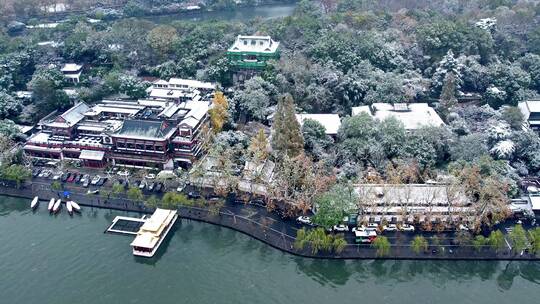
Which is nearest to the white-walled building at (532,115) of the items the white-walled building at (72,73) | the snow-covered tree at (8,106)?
the white-walled building at (72,73)

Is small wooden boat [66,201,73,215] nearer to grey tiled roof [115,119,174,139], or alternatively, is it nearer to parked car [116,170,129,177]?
parked car [116,170,129,177]

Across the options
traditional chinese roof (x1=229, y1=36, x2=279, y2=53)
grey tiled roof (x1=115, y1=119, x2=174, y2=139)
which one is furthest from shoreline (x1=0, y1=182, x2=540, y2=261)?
traditional chinese roof (x1=229, y1=36, x2=279, y2=53)

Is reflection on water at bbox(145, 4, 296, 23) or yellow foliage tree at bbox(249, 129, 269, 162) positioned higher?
yellow foliage tree at bbox(249, 129, 269, 162)

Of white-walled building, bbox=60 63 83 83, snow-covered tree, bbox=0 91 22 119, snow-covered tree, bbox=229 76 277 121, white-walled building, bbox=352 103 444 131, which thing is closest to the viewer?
white-walled building, bbox=352 103 444 131

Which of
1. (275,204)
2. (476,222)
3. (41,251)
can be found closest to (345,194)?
(275,204)

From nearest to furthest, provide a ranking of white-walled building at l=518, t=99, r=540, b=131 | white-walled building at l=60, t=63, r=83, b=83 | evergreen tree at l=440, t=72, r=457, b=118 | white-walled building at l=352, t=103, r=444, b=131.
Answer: white-walled building at l=352, t=103, r=444, b=131 → white-walled building at l=518, t=99, r=540, b=131 → evergreen tree at l=440, t=72, r=457, b=118 → white-walled building at l=60, t=63, r=83, b=83

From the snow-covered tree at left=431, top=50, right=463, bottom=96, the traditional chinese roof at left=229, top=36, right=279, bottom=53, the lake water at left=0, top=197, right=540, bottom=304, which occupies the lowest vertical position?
the lake water at left=0, top=197, right=540, bottom=304

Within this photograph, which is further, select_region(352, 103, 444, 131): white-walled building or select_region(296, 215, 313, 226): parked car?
select_region(352, 103, 444, 131): white-walled building
